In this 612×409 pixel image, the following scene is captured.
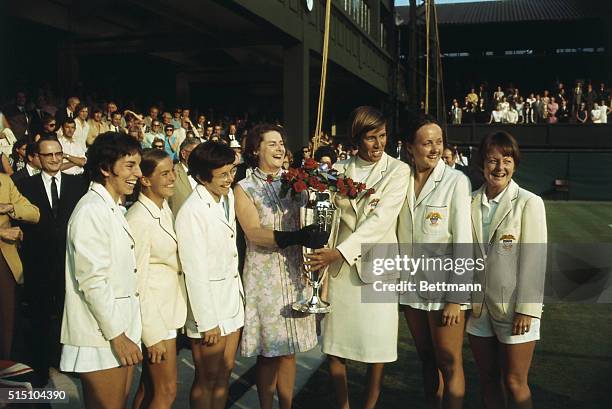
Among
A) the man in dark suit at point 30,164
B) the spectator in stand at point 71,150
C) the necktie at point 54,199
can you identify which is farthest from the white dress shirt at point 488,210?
the spectator in stand at point 71,150

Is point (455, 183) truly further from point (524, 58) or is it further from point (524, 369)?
point (524, 58)

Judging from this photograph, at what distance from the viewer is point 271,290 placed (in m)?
3.46

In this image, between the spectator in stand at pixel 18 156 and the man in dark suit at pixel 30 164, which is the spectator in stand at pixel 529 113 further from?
the man in dark suit at pixel 30 164

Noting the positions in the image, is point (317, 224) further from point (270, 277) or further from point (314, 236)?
point (270, 277)

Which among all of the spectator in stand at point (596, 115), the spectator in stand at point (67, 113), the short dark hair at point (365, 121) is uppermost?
the spectator in stand at point (596, 115)

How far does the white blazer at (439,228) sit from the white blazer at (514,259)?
4.9 inches

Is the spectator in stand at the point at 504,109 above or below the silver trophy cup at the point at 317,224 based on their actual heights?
above

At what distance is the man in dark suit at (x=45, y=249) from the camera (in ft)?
15.3

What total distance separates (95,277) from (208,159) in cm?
99

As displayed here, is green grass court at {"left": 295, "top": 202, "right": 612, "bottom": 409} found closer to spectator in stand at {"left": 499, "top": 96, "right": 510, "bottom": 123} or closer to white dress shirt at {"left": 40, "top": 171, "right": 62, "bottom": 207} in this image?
white dress shirt at {"left": 40, "top": 171, "right": 62, "bottom": 207}

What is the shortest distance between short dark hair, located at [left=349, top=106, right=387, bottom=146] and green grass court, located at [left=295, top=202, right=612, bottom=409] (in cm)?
197

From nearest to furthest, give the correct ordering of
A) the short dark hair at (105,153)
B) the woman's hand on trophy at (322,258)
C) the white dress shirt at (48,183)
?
the short dark hair at (105,153)
the woman's hand on trophy at (322,258)
the white dress shirt at (48,183)

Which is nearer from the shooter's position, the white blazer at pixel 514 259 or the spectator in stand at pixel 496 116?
the white blazer at pixel 514 259

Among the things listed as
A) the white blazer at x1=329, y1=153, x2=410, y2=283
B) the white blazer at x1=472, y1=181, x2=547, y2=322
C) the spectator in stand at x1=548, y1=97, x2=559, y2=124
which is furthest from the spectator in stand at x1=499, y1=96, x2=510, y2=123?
the white blazer at x1=472, y1=181, x2=547, y2=322
